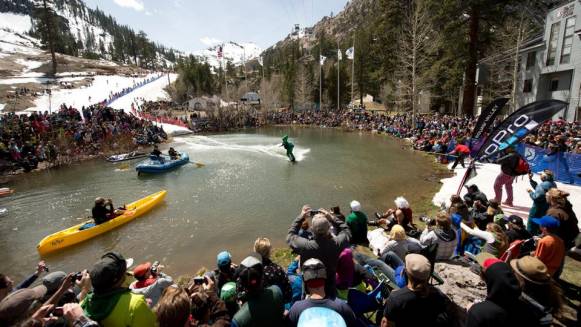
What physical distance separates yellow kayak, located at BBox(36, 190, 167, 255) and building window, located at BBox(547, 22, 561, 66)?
3529cm

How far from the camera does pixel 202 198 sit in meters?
14.6

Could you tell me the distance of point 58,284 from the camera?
4723 millimetres

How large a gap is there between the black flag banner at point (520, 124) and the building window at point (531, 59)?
27331 millimetres

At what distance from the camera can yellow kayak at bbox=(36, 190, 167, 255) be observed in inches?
379

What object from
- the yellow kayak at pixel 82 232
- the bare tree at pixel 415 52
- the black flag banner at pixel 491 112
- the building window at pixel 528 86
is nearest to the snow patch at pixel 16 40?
the bare tree at pixel 415 52

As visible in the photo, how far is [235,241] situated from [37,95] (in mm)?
64496

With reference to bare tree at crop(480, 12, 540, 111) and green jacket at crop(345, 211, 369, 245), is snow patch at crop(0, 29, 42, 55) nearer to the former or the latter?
bare tree at crop(480, 12, 540, 111)

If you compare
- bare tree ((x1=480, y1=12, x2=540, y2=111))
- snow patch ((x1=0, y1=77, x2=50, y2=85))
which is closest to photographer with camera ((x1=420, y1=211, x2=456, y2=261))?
bare tree ((x1=480, y1=12, x2=540, y2=111))

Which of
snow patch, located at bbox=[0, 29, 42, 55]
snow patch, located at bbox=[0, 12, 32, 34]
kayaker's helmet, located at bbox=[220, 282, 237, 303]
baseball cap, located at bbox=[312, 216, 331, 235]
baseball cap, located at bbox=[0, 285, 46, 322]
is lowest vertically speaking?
kayaker's helmet, located at bbox=[220, 282, 237, 303]

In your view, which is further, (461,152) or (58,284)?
(461,152)

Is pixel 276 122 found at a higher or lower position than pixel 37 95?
lower

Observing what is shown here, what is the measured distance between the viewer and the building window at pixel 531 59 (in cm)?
2814

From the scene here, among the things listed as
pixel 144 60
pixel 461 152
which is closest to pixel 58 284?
pixel 461 152

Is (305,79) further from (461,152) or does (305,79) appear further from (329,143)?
(461,152)
